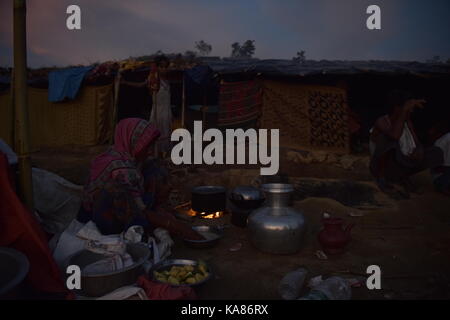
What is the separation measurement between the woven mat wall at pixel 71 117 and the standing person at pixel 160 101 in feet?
7.84

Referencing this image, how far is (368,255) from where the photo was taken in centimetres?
361

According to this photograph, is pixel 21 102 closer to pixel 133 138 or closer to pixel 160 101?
pixel 133 138

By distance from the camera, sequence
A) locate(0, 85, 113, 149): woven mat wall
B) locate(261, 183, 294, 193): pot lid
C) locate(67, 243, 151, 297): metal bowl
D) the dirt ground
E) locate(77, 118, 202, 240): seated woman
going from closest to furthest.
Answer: locate(67, 243, 151, 297): metal bowl
the dirt ground
locate(77, 118, 202, 240): seated woman
locate(261, 183, 294, 193): pot lid
locate(0, 85, 113, 149): woven mat wall

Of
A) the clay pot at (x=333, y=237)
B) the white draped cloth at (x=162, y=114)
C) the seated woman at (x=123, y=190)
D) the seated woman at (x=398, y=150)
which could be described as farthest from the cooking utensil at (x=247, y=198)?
the white draped cloth at (x=162, y=114)

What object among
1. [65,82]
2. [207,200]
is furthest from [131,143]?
[65,82]

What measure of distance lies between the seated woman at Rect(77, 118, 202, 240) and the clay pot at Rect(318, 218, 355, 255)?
129 centimetres

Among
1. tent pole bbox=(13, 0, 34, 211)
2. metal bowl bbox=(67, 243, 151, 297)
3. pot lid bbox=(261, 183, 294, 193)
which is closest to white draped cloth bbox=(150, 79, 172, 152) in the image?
pot lid bbox=(261, 183, 294, 193)

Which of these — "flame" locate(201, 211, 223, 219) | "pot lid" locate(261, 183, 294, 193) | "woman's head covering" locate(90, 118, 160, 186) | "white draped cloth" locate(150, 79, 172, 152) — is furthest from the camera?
"white draped cloth" locate(150, 79, 172, 152)

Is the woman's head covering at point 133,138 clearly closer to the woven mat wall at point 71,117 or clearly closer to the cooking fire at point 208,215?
the cooking fire at point 208,215

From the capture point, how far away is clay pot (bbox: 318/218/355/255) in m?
3.51

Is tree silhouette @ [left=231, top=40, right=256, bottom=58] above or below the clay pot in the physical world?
above

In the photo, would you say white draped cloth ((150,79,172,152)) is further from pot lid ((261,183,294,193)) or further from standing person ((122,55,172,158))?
pot lid ((261,183,294,193))

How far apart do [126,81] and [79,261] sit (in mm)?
7821

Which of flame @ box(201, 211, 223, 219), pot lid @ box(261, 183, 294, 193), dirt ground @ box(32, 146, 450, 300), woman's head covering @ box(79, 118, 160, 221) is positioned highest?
woman's head covering @ box(79, 118, 160, 221)
